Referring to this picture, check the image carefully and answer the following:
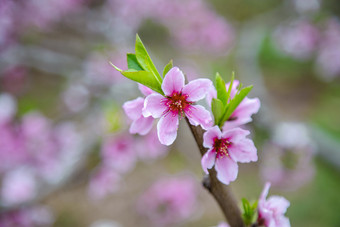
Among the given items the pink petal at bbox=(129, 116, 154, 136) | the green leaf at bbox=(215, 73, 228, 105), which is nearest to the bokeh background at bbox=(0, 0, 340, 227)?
the pink petal at bbox=(129, 116, 154, 136)

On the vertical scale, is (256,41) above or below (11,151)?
above

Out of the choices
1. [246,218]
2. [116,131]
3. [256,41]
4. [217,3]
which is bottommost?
[246,218]

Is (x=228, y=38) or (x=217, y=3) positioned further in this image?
(x=217, y=3)

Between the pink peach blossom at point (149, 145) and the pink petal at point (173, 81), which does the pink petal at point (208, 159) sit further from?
the pink peach blossom at point (149, 145)

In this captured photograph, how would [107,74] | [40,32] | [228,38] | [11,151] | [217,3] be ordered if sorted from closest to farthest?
1. [11,151]
2. [107,74]
3. [228,38]
4. [40,32]
5. [217,3]

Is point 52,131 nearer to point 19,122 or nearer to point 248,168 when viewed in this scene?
point 19,122

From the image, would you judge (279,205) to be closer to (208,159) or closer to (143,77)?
(208,159)

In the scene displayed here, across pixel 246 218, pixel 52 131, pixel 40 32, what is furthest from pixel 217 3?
pixel 246 218
